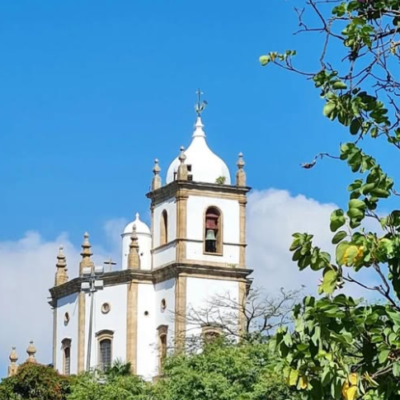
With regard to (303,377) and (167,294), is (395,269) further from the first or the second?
(167,294)

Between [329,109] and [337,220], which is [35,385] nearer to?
[329,109]

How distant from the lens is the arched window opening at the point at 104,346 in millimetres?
56125

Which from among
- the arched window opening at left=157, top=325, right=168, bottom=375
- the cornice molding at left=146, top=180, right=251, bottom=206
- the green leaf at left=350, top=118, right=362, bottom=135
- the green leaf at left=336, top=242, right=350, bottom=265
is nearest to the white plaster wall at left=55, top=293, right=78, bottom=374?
the arched window opening at left=157, top=325, right=168, bottom=375

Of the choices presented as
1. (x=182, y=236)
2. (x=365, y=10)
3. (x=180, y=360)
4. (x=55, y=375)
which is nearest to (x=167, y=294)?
(x=182, y=236)

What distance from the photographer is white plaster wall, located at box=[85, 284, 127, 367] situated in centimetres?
5569

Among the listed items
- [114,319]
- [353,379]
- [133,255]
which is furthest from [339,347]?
[114,319]

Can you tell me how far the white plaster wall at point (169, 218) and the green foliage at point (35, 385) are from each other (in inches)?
590

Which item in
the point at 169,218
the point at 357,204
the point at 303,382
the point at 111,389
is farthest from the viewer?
the point at 169,218

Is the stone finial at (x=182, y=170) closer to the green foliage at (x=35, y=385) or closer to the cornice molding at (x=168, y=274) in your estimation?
Answer: the cornice molding at (x=168, y=274)

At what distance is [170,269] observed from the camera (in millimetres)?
54594

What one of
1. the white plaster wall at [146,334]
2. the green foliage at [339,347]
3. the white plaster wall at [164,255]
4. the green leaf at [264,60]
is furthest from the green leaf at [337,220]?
the white plaster wall at [164,255]

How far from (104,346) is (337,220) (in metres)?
50.0

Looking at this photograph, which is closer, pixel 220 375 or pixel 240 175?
pixel 220 375

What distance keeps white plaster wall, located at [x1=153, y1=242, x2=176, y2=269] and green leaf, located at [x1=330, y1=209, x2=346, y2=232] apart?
48.0 m
